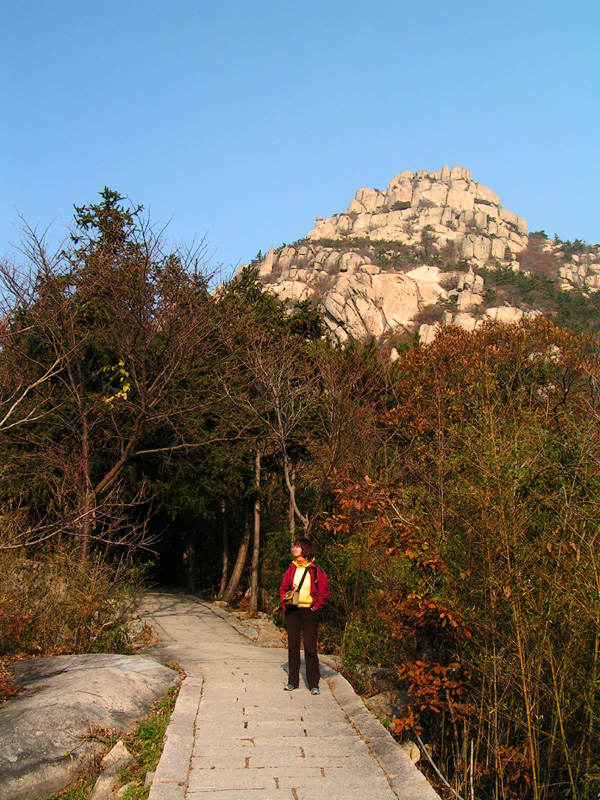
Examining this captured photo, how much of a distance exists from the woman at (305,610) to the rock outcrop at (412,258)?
44748mm

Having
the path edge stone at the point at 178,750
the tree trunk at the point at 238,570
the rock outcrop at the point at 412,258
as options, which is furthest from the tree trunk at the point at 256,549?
the rock outcrop at the point at 412,258

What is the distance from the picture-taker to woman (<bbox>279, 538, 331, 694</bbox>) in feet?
21.9

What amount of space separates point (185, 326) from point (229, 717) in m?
6.78

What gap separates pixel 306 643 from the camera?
22.0 ft

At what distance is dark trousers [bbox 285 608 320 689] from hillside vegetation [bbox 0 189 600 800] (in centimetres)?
68

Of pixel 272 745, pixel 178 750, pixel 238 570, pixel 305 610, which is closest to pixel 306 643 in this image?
pixel 305 610

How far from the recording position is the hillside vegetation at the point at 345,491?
476cm

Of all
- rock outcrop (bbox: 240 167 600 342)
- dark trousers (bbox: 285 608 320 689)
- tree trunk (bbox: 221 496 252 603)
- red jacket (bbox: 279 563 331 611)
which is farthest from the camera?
rock outcrop (bbox: 240 167 600 342)

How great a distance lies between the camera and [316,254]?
11456cm

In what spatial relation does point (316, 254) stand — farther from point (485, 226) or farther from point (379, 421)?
point (379, 421)

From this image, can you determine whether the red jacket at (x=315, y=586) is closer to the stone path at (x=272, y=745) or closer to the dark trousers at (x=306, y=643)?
the dark trousers at (x=306, y=643)

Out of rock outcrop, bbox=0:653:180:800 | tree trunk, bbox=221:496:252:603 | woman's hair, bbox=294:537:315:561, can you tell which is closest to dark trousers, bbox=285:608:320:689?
woman's hair, bbox=294:537:315:561

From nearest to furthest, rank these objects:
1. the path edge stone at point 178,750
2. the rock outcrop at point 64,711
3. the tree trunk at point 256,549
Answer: the path edge stone at point 178,750 → the rock outcrop at point 64,711 → the tree trunk at point 256,549

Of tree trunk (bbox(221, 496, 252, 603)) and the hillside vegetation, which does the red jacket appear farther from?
tree trunk (bbox(221, 496, 252, 603))
